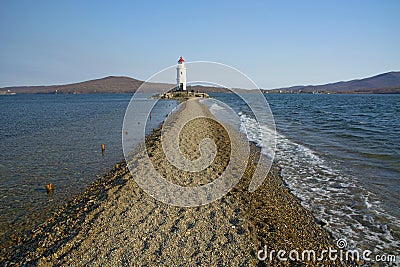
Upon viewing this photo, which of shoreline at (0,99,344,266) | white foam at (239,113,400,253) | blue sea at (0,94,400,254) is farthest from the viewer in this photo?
blue sea at (0,94,400,254)

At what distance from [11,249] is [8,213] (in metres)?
A: 2.31

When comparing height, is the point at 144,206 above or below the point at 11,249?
above

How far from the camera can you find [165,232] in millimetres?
5895

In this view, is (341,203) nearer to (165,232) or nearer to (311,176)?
(311,176)

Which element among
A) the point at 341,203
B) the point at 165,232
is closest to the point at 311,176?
the point at 341,203

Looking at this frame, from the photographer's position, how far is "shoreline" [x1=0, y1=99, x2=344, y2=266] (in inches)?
203

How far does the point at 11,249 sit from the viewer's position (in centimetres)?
612

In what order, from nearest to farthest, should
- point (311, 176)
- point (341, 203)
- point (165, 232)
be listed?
point (165, 232) < point (341, 203) < point (311, 176)

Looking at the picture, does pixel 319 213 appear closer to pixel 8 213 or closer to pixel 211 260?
pixel 211 260

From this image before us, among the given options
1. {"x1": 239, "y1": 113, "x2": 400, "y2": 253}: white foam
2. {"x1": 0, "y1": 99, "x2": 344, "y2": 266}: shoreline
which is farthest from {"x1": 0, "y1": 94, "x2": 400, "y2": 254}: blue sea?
{"x1": 0, "y1": 99, "x2": 344, "y2": 266}: shoreline

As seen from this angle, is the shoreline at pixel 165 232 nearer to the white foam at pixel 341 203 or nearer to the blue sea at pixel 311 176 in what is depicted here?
the white foam at pixel 341 203

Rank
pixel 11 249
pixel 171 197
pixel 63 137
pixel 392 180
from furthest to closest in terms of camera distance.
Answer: pixel 63 137 < pixel 392 180 < pixel 171 197 < pixel 11 249

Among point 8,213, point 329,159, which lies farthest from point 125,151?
point 329,159

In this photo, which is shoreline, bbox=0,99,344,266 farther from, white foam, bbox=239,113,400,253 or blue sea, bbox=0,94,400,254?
blue sea, bbox=0,94,400,254
